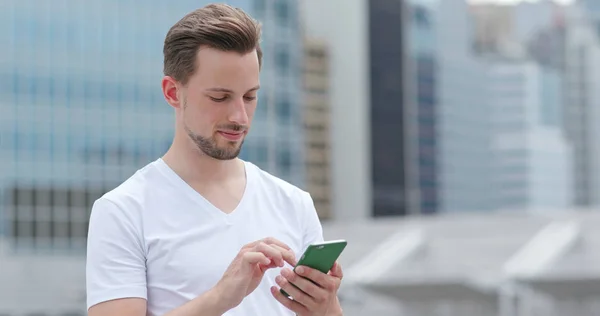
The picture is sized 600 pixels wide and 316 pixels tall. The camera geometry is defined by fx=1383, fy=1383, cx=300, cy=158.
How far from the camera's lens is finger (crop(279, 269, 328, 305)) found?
2.79 meters

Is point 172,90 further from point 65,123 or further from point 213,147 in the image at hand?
point 65,123

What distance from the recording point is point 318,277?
9.14 feet

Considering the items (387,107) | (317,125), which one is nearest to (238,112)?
(317,125)

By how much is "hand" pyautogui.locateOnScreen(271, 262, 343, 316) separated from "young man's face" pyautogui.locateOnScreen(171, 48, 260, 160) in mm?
296

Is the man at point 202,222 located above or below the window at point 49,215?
above

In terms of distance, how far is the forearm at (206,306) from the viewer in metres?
2.74

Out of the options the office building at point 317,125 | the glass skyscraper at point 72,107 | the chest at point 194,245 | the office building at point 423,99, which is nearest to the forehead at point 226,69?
the chest at point 194,245

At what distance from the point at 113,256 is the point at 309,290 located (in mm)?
406

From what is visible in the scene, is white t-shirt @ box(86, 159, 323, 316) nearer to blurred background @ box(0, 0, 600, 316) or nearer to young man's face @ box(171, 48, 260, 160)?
young man's face @ box(171, 48, 260, 160)

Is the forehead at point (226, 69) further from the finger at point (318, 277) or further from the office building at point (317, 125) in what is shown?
the office building at point (317, 125)

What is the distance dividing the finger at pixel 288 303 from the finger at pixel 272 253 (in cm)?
15

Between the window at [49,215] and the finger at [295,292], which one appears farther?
the window at [49,215]

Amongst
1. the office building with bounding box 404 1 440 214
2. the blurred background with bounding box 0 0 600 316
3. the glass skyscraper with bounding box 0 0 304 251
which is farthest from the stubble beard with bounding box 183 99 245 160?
the office building with bounding box 404 1 440 214

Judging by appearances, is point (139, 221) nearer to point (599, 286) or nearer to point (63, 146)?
point (599, 286)
